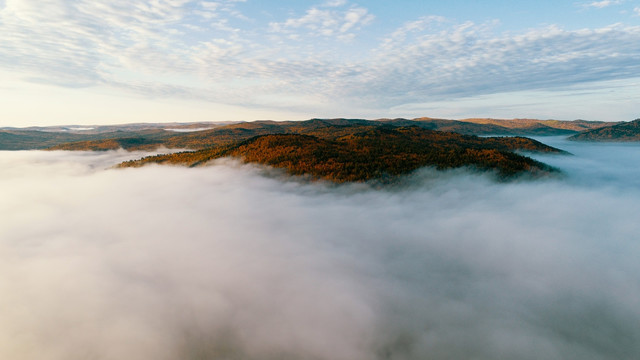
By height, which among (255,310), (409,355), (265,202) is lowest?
(409,355)

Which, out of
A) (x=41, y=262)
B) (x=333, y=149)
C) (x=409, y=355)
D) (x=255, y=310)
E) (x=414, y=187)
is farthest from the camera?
(x=333, y=149)

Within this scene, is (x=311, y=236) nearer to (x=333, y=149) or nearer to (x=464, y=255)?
(x=464, y=255)

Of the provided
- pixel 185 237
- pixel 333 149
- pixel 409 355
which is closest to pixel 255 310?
pixel 409 355

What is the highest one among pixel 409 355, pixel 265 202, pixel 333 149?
pixel 333 149

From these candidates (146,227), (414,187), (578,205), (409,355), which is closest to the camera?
(409,355)

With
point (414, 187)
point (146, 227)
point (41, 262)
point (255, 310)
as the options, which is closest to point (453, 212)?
point (414, 187)

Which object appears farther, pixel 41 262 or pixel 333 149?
pixel 333 149

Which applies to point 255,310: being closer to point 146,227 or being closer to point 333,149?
point 146,227

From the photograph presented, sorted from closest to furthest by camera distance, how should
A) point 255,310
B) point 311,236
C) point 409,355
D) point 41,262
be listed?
point 409,355 → point 255,310 → point 41,262 → point 311,236

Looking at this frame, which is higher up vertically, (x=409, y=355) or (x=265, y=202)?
(x=265, y=202)
